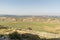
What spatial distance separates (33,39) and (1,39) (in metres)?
3.67

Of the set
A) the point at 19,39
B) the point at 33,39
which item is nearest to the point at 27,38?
the point at 33,39

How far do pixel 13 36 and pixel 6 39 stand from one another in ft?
3.83

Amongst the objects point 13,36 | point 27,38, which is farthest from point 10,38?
point 27,38

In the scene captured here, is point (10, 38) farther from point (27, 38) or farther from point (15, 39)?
point (27, 38)

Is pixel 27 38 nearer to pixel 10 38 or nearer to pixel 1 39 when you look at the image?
pixel 10 38

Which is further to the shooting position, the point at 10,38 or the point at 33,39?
the point at 33,39

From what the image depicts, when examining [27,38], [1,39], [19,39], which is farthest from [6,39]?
[27,38]

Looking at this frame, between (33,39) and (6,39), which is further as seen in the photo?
(33,39)

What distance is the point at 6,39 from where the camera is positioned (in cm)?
1370

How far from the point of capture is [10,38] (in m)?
14.4

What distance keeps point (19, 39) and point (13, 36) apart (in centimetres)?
57

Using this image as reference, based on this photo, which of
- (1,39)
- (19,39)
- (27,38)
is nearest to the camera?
(1,39)

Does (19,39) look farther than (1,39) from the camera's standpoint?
Yes

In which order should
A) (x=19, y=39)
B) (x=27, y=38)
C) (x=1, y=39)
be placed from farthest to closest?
(x=27, y=38)
(x=19, y=39)
(x=1, y=39)
